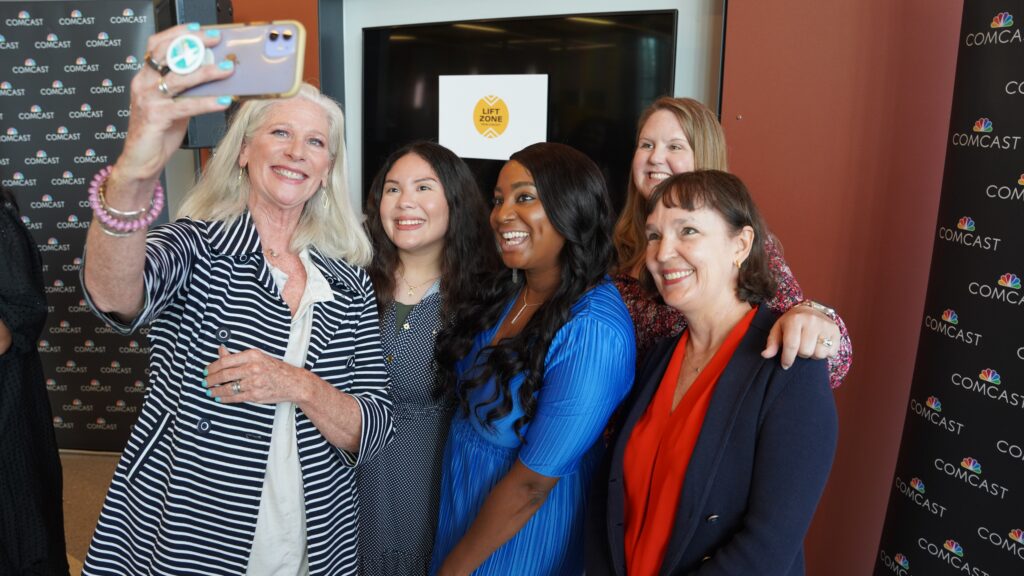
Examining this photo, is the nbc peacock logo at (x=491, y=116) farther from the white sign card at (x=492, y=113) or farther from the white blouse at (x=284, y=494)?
the white blouse at (x=284, y=494)

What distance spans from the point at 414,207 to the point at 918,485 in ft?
6.16

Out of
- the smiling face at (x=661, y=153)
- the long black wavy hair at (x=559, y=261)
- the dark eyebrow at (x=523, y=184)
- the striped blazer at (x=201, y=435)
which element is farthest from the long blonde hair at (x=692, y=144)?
the striped blazer at (x=201, y=435)

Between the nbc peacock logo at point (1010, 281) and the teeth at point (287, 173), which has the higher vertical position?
the teeth at point (287, 173)

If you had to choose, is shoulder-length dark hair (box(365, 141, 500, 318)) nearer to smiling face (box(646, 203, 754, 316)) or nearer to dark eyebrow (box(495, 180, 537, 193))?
dark eyebrow (box(495, 180, 537, 193))

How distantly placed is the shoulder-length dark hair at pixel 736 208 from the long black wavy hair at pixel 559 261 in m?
0.27

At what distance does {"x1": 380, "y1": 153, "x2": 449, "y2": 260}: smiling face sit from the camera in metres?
2.00

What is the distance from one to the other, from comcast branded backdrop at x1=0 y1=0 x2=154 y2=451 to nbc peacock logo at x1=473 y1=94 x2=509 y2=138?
211 cm

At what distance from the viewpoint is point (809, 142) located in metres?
2.98

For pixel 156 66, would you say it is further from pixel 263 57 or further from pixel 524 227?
pixel 524 227

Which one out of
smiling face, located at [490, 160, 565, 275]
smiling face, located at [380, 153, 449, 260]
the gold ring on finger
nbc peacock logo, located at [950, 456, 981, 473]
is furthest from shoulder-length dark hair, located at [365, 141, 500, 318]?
nbc peacock logo, located at [950, 456, 981, 473]

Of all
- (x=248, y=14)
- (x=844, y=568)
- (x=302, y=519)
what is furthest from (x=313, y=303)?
(x=248, y=14)

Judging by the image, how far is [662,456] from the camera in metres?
1.43

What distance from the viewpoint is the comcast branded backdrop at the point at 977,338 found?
1.96 m

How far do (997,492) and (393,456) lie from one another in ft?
5.75
